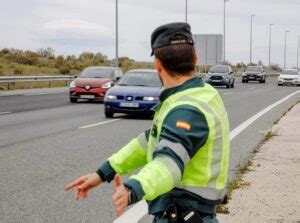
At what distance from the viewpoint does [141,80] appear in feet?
64.8

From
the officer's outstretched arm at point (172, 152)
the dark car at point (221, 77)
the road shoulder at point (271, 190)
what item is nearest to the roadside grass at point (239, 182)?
the road shoulder at point (271, 190)

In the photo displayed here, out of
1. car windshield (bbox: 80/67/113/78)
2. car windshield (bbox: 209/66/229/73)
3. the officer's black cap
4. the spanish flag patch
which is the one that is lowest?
car windshield (bbox: 209/66/229/73)

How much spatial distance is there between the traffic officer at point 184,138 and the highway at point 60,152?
11.8 feet

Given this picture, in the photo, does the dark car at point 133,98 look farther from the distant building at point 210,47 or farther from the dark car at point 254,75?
the distant building at point 210,47

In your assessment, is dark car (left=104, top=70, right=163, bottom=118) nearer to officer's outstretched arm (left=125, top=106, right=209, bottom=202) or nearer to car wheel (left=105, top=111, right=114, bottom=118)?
car wheel (left=105, top=111, right=114, bottom=118)

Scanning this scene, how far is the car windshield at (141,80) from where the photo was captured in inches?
767

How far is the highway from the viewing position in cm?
666

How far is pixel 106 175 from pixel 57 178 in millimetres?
5654

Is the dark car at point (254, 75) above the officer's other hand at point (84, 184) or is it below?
below

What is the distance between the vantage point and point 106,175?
2.97 metres

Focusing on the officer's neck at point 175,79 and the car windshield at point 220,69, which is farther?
the car windshield at point 220,69

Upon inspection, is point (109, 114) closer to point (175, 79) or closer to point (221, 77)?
point (175, 79)

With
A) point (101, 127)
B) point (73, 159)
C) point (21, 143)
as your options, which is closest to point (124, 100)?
A: point (101, 127)

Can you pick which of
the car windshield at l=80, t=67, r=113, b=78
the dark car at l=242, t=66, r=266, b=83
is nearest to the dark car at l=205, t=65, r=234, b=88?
the dark car at l=242, t=66, r=266, b=83
